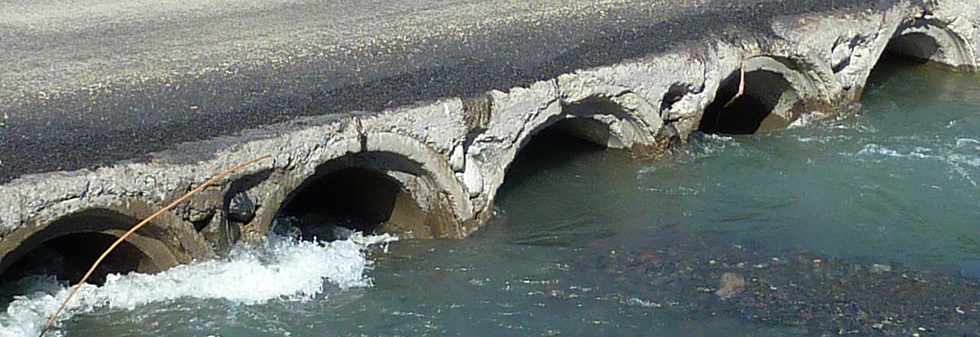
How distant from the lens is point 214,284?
12133 mm

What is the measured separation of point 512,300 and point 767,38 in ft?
19.7

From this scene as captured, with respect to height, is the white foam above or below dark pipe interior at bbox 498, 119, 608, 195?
below

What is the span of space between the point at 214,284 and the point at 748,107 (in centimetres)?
865

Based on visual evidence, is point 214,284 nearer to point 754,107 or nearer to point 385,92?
point 385,92

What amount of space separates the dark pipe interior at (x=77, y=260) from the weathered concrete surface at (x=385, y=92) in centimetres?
37

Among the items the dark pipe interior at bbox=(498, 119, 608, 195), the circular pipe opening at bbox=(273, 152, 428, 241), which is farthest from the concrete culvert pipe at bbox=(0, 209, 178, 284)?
the dark pipe interior at bbox=(498, 119, 608, 195)

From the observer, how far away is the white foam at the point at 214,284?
38.4 ft

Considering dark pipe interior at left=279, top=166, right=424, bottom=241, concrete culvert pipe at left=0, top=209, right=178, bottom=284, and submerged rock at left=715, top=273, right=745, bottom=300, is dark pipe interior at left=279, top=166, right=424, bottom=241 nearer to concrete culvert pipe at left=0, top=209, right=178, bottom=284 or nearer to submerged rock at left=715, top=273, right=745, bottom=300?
concrete culvert pipe at left=0, top=209, right=178, bottom=284

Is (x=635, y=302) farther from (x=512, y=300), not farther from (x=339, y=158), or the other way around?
(x=339, y=158)

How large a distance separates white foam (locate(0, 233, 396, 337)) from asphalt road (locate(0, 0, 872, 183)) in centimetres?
120

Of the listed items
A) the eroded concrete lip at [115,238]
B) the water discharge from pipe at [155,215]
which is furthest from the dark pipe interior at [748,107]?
the eroded concrete lip at [115,238]

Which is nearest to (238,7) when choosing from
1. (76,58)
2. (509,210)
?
(76,58)

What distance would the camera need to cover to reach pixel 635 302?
12.3 meters

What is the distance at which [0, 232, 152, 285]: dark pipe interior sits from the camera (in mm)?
12305
